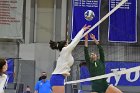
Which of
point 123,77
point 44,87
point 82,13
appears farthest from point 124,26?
point 44,87

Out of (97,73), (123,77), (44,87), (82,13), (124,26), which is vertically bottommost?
(123,77)

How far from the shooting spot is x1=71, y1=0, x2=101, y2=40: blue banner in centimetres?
1628

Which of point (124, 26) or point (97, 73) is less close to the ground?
point (124, 26)

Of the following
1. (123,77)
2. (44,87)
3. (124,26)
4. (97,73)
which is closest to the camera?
(97,73)

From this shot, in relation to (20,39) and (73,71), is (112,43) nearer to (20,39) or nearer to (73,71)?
(73,71)

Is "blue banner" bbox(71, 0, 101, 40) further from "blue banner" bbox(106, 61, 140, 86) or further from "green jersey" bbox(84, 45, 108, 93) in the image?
"green jersey" bbox(84, 45, 108, 93)

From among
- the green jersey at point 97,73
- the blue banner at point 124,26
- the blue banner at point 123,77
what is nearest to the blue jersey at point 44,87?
the green jersey at point 97,73

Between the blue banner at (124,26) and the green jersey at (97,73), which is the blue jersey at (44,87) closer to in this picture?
the green jersey at (97,73)

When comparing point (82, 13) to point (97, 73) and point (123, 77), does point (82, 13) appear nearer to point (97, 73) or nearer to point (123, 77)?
point (123, 77)

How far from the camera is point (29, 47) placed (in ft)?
Answer: 56.9

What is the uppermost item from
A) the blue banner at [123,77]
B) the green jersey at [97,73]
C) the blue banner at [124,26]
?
the blue banner at [124,26]

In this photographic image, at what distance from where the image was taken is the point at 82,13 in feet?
53.8

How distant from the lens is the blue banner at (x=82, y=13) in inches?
641

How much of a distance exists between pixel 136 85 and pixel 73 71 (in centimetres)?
268
